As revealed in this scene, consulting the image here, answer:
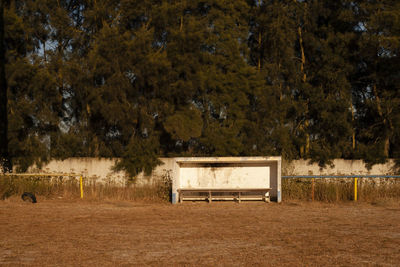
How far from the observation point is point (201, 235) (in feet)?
31.1

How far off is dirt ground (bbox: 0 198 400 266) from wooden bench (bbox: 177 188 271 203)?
100cm

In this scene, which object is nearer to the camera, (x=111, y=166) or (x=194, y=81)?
(x=194, y=81)

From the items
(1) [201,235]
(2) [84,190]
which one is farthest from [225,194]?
(1) [201,235]

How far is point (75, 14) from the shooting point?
2675 cm

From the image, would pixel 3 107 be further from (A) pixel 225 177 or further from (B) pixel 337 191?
(B) pixel 337 191

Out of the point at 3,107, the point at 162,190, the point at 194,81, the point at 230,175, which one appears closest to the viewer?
the point at 230,175

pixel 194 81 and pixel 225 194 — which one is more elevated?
pixel 194 81

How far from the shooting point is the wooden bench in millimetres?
16031

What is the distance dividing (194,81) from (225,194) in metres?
8.53

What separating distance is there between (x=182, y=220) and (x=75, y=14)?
1869 centimetres

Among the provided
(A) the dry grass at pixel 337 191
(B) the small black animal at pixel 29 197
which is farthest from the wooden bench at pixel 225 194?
(B) the small black animal at pixel 29 197

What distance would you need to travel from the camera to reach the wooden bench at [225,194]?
52.6 feet

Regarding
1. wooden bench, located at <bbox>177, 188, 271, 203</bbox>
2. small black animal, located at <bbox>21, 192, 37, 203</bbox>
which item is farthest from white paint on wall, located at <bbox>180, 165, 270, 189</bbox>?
small black animal, located at <bbox>21, 192, 37, 203</bbox>

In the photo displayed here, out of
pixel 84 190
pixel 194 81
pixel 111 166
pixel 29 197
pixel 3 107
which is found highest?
pixel 194 81
